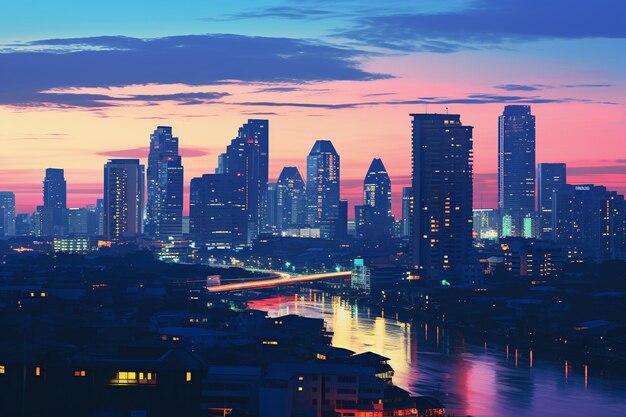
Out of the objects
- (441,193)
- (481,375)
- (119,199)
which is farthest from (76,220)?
(481,375)

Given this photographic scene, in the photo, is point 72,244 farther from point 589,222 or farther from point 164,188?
point 589,222

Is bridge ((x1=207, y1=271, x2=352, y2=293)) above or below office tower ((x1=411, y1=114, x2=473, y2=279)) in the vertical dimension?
below

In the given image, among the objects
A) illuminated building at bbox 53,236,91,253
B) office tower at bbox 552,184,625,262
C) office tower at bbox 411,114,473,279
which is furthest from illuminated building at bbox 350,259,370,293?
illuminated building at bbox 53,236,91,253

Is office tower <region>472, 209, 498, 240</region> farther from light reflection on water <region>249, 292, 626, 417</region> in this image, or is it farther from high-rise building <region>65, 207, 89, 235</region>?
light reflection on water <region>249, 292, 626, 417</region>

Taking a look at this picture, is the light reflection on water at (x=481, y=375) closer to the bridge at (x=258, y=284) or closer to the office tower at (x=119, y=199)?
the bridge at (x=258, y=284)

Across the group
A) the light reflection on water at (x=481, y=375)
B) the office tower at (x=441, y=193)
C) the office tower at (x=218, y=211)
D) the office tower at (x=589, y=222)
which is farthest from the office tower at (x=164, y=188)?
the light reflection on water at (x=481, y=375)

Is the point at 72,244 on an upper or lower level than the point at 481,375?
upper

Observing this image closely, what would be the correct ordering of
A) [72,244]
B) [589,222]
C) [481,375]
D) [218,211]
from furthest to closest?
1. [218,211]
2. [72,244]
3. [589,222]
4. [481,375]

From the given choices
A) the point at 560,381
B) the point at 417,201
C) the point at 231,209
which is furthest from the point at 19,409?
the point at 231,209
